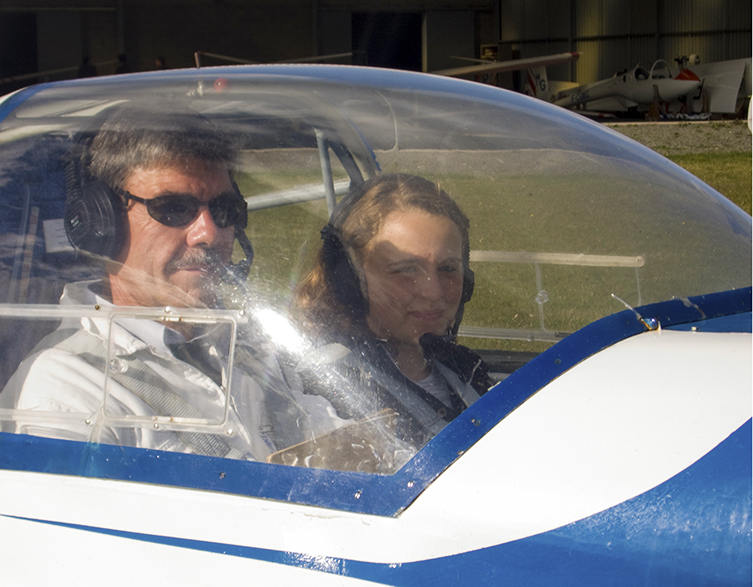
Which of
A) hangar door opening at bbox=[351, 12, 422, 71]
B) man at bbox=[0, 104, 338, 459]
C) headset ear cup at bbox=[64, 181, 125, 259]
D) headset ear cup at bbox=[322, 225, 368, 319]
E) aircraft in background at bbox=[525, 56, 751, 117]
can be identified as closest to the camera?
man at bbox=[0, 104, 338, 459]

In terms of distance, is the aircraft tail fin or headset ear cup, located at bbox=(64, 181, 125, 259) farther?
the aircraft tail fin

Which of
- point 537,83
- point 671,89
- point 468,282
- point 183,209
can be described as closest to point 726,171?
point 468,282

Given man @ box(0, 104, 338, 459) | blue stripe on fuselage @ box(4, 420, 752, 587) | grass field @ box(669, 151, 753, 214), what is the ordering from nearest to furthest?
blue stripe on fuselage @ box(4, 420, 752, 587) → man @ box(0, 104, 338, 459) → grass field @ box(669, 151, 753, 214)

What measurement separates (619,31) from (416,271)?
84.9 feet

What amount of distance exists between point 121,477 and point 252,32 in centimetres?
2139

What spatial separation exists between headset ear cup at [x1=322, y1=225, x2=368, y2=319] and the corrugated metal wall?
24.1 metres

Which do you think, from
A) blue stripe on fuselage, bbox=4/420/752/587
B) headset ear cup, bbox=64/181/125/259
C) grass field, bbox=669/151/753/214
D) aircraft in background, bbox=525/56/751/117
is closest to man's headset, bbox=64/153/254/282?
headset ear cup, bbox=64/181/125/259

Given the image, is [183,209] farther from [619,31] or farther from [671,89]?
[619,31]

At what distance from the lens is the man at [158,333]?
1140mm

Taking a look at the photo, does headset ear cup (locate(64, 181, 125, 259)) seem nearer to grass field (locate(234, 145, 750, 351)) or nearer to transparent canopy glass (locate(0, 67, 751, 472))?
transparent canopy glass (locate(0, 67, 751, 472))

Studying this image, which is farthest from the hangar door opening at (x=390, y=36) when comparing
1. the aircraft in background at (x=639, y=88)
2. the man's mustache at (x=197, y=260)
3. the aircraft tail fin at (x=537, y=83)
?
the man's mustache at (x=197, y=260)

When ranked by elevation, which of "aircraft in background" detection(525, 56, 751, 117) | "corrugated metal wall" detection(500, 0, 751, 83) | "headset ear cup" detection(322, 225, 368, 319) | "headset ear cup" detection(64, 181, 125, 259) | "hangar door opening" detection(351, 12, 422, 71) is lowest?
"headset ear cup" detection(322, 225, 368, 319)

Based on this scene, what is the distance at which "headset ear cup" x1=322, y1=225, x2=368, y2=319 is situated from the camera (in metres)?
1.26

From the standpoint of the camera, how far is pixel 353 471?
3.34ft
